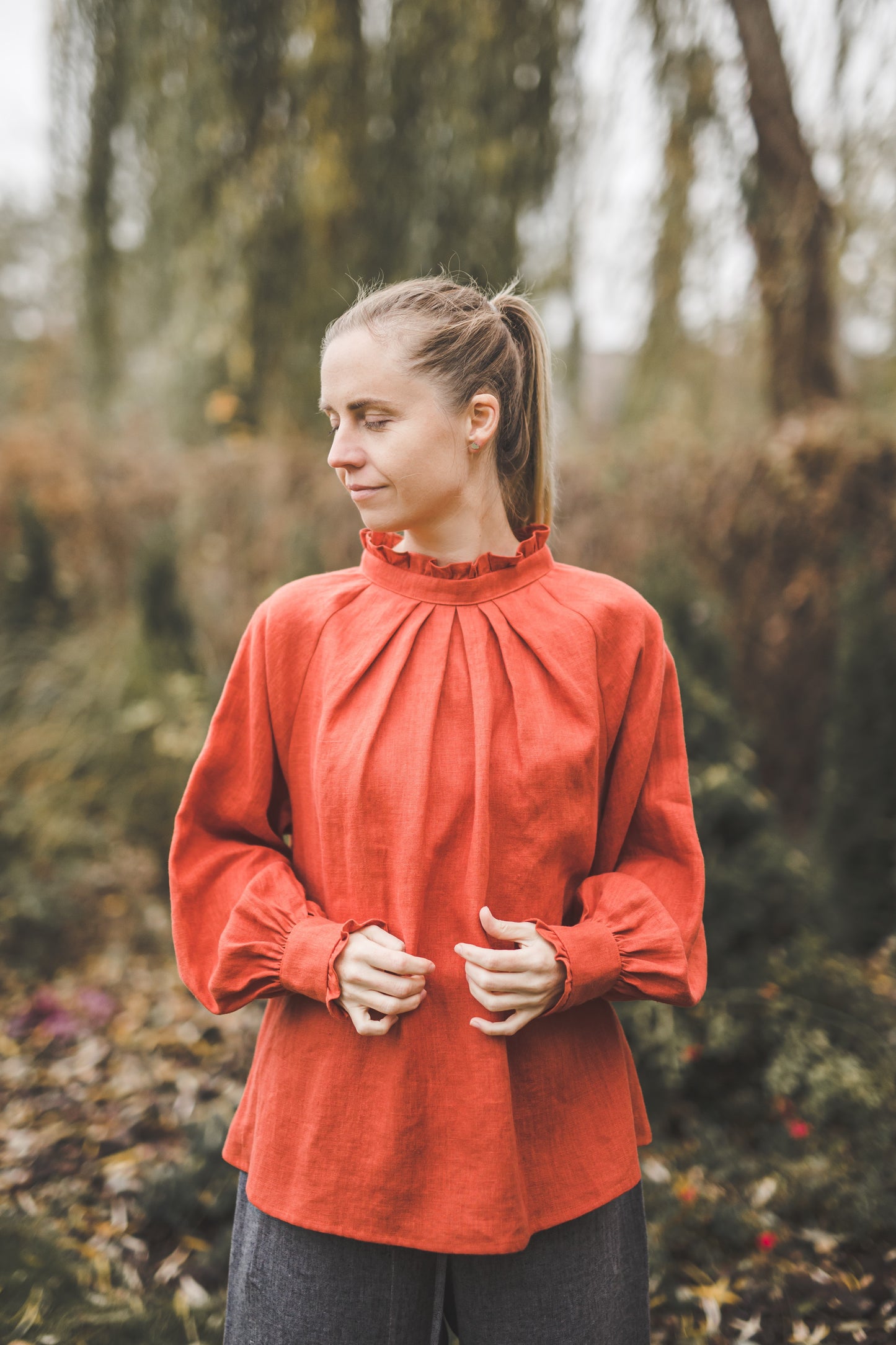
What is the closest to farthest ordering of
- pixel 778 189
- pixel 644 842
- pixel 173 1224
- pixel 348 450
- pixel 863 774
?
pixel 348 450 < pixel 644 842 < pixel 173 1224 < pixel 778 189 < pixel 863 774

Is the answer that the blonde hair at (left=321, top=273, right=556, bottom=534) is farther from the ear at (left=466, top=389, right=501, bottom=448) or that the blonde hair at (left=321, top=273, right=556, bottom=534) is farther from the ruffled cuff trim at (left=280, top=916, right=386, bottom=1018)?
the ruffled cuff trim at (left=280, top=916, right=386, bottom=1018)

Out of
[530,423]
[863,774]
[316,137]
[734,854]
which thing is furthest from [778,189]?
[530,423]

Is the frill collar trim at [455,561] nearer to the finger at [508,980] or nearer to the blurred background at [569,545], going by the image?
the blurred background at [569,545]

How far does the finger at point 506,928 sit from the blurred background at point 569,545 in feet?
2.06

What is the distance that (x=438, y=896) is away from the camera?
1127mm

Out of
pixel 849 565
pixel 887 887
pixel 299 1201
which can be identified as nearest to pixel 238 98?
pixel 849 565

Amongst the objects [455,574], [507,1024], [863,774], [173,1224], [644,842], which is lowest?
[173,1224]

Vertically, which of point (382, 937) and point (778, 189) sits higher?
point (778, 189)

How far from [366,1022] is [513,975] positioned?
0.18 meters

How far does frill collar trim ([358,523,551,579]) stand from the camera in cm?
123

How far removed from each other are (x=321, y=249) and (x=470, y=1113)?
280 cm

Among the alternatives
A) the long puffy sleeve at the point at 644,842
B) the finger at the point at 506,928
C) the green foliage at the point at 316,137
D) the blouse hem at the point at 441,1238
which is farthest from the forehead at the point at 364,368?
the green foliage at the point at 316,137

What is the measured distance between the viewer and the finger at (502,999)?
1.05 m

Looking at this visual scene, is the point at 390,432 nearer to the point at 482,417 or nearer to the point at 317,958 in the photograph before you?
the point at 482,417
